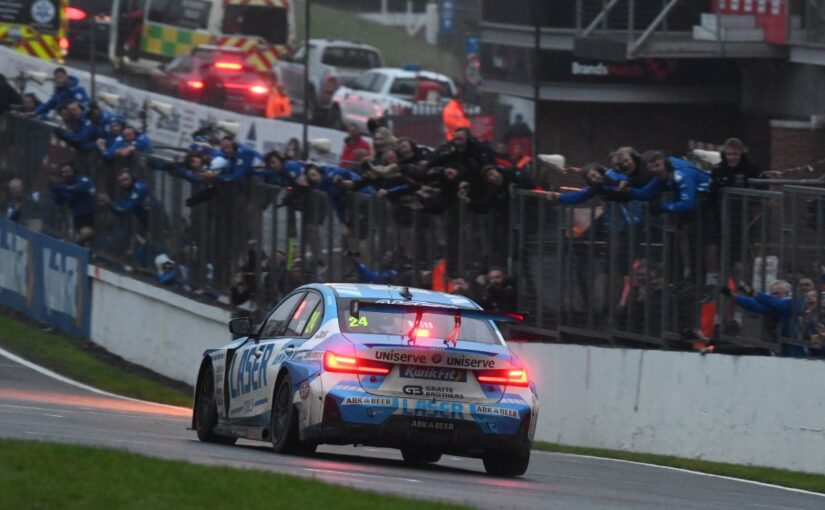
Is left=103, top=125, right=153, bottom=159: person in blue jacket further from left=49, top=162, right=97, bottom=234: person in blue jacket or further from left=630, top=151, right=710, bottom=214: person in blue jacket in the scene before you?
left=630, top=151, right=710, bottom=214: person in blue jacket

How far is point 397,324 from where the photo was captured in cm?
1355

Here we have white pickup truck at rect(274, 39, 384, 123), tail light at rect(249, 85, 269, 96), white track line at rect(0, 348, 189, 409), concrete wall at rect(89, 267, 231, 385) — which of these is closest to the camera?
white track line at rect(0, 348, 189, 409)

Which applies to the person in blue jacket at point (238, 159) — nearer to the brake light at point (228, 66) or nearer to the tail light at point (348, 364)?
the tail light at point (348, 364)

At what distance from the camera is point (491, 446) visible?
13.4 metres

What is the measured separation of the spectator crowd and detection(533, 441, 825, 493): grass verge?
127 centimetres

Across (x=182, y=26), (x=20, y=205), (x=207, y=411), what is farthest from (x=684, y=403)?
(x=182, y=26)

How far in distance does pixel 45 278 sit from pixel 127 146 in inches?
141

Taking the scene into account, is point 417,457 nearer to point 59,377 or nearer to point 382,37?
point 59,377

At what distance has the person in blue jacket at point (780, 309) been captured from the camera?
1722 cm

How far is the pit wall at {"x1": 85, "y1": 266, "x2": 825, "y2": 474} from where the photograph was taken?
55.1ft

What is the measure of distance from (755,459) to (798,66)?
13.5 m

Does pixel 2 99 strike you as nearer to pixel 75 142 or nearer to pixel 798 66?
pixel 75 142

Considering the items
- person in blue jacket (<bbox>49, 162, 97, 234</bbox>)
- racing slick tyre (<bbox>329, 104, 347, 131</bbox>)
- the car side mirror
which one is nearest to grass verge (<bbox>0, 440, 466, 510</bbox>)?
the car side mirror

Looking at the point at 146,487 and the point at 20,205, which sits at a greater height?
the point at 146,487
